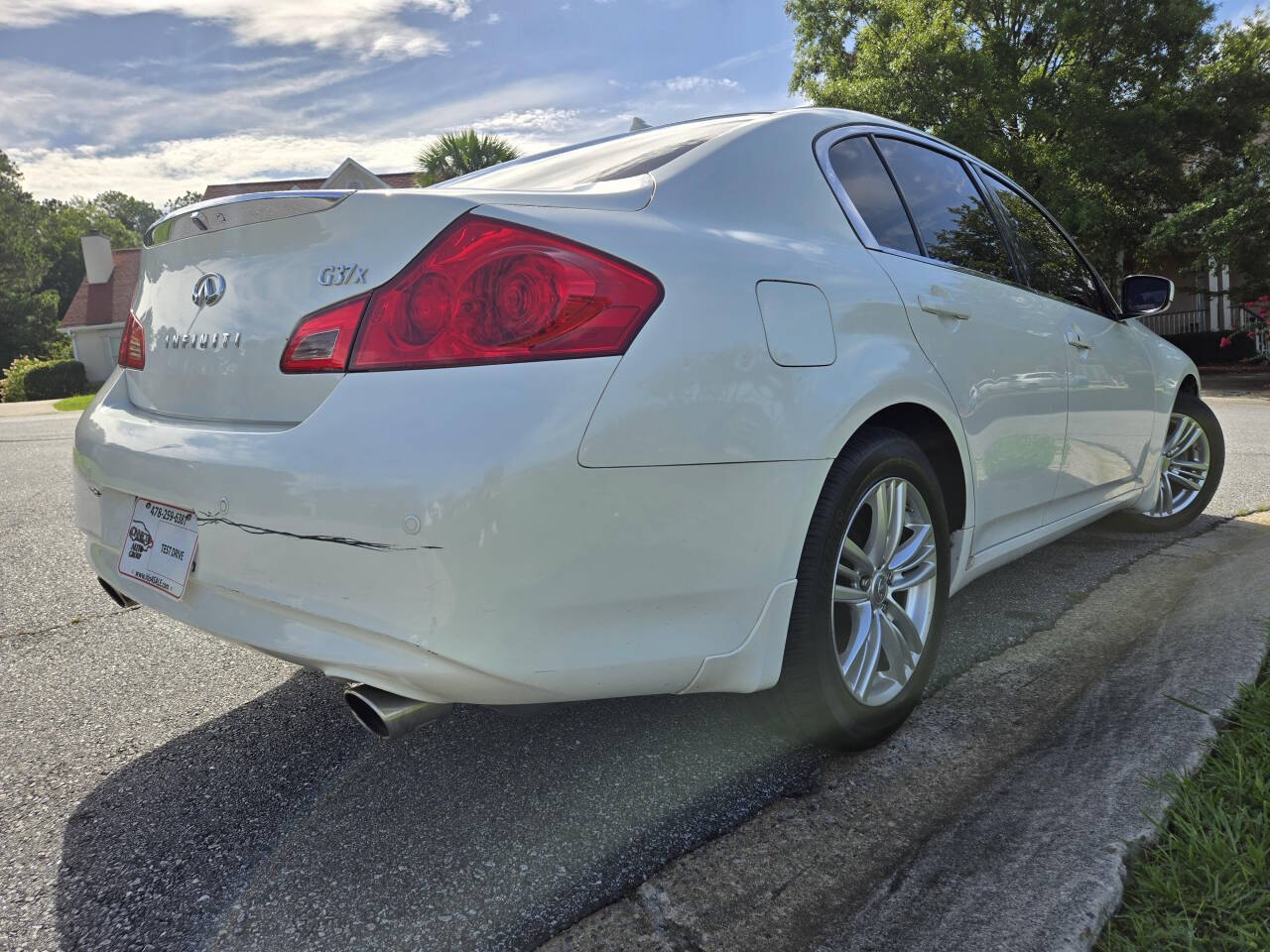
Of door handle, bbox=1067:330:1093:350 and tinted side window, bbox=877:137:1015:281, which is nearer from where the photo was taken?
tinted side window, bbox=877:137:1015:281

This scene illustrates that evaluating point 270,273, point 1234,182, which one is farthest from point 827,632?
point 1234,182

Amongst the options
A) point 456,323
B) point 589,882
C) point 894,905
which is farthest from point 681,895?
point 456,323

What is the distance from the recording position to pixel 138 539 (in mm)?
1990

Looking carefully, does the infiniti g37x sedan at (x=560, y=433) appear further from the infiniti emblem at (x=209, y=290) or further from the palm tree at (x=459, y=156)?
the palm tree at (x=459, y=156)

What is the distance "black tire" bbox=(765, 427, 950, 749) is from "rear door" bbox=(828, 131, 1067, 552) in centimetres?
40

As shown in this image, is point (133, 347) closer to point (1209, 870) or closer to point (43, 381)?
point (1209, 870)

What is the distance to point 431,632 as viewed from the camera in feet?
5.09

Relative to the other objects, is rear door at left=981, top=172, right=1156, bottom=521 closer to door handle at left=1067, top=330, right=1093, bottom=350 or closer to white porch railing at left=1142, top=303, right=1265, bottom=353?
door handle at left=1067, top=330, right=1093, bottom=350

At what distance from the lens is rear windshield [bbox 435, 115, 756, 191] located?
2107 millimetres

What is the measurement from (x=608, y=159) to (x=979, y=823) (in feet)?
5.73

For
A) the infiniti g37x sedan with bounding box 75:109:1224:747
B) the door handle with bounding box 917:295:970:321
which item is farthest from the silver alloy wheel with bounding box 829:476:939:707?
the door handle with bounding box 917:295:970:321

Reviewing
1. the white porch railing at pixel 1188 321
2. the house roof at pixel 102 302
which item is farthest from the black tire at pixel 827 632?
the house roof at pixel 102 302

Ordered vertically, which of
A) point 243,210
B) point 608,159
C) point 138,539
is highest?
point 608,159

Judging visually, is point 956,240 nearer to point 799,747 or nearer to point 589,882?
point 799,747
